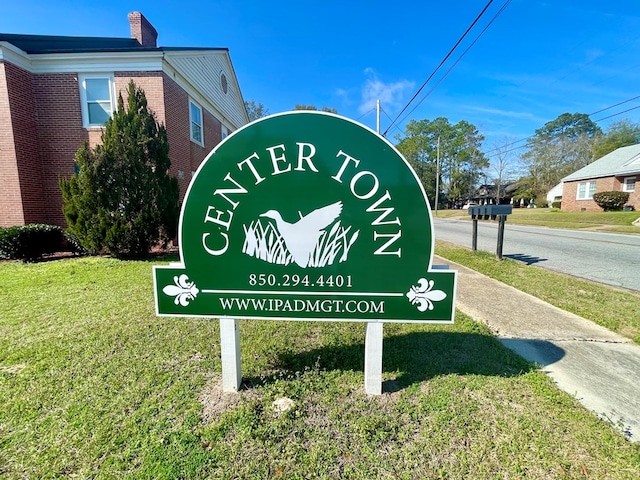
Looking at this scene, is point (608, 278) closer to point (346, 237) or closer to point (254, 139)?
point (346, 237)

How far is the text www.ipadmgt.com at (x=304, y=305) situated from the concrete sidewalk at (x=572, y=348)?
1.75m

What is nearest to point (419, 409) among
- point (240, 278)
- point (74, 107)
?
point (240, 278)

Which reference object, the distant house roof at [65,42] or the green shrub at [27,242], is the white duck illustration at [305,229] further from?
the distant house roof at [65,42]

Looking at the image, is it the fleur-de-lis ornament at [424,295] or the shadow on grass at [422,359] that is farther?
the shadow on grass at [422,359]

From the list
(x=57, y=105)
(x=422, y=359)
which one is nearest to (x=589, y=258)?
(x=422, y=359)

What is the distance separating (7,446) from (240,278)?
5.76 ft

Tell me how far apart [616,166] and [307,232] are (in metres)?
33.5

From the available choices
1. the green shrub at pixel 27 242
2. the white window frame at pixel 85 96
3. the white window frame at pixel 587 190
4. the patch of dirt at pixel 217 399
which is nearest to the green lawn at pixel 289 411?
the patch of dirt at pixel 217 399

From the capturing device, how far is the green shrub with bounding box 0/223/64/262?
788 cm

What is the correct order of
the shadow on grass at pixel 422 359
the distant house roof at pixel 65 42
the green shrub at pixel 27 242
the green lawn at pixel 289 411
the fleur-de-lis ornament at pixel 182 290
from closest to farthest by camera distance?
the green lawn at pixel 289 411 → the fleur-de-lis ornament at pixel 182 290 → the shadow on grass at pixel 422 359 → the green shrub at pixel 27 242 → the distant house roof at pixel 65 42

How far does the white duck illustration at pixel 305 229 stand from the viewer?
7.75ft

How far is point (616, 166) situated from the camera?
25.1 m

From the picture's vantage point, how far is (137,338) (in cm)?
356

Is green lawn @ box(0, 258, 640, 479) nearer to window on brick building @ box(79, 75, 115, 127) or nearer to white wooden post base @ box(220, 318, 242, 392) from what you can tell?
white wooden post base @ box(220, 318, 242, 392)
